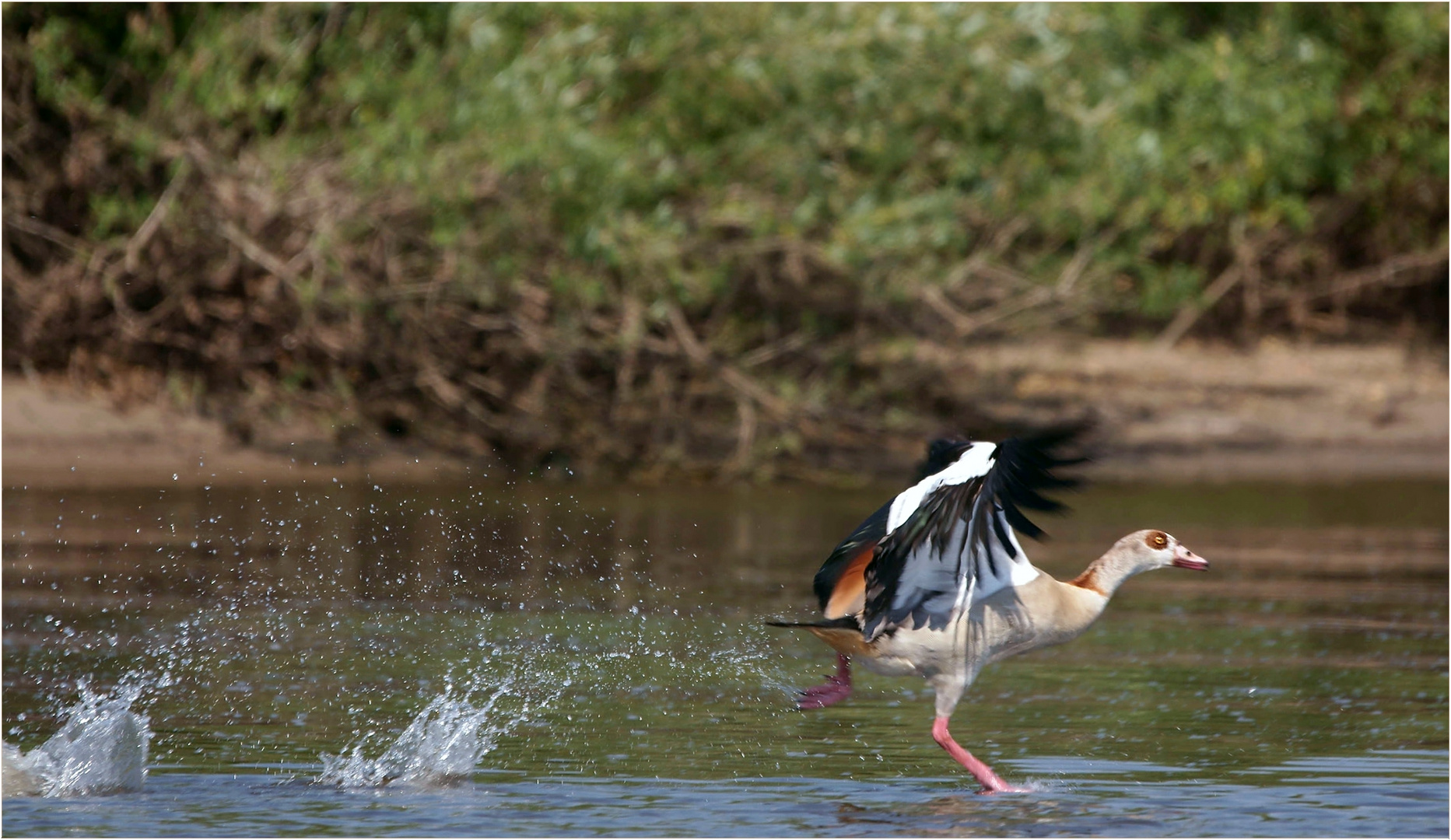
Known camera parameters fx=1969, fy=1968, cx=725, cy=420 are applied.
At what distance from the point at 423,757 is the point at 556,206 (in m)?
8.40

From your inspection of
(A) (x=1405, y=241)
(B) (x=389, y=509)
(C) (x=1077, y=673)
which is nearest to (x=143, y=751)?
(C) (x=1077, y=673)

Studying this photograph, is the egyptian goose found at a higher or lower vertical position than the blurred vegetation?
lower

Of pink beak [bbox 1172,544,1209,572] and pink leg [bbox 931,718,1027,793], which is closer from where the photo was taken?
pink leg [bbox 931,718,1027,793]

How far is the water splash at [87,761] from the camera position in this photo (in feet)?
21.1

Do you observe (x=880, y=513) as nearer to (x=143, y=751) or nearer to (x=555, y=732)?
(x=555, y=732)

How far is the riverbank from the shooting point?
14781 mm

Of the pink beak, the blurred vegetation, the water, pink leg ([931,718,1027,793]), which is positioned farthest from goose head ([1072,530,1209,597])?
the blurred vegetation

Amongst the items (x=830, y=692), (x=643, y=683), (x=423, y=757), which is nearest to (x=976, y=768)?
(x=830, y=692)

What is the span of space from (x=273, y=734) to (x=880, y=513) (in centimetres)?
238

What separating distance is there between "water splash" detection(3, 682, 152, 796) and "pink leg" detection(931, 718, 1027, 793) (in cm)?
267

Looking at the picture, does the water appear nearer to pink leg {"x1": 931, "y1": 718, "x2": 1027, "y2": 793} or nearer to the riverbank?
pink leg {"x1": 931, "y1": 718, "x2": 1027, "y2": 793}

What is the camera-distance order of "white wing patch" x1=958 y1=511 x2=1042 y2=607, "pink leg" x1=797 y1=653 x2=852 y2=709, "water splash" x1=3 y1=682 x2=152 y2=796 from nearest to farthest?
"water splash" x1=3 y1=682 x2=152 y2=796, "white wing patch" x1=958 y1=511 x2=1042 y2=607, "pink leg" x1=797 y1=653 x2=852 y2=709

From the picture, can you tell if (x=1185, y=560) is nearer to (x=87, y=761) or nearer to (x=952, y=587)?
(x=952, y=587)

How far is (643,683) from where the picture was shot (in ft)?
27.4
